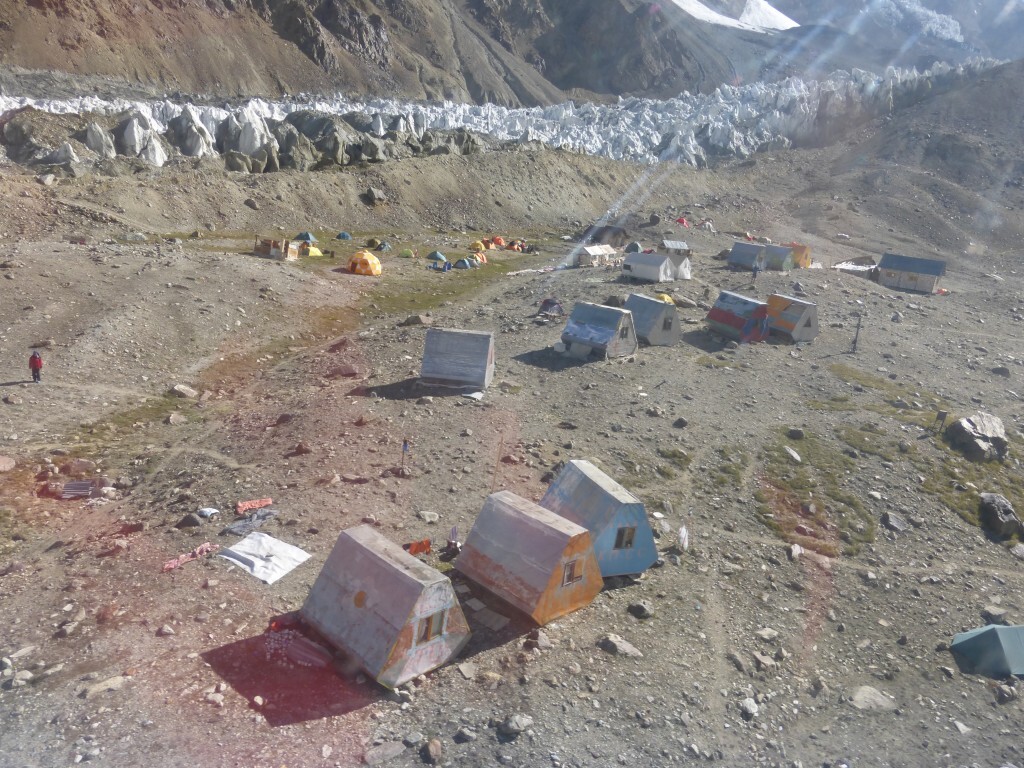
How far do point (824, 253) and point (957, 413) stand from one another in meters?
31.8

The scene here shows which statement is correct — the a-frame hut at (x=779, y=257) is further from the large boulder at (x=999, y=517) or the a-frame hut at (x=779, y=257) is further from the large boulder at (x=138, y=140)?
the large boulder at (x=138, y=140)

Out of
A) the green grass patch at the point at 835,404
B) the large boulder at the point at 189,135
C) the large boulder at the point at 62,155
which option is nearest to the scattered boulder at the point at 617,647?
the green grass patch at the point at 835,404

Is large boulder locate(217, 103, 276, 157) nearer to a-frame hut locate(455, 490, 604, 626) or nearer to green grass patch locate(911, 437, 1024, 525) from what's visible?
green grass patch locate(911, 437, 1024, 525)

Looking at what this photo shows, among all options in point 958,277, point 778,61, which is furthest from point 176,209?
point 778,61

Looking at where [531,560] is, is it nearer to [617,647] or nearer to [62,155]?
[617,647]

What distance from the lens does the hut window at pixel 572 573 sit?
10422 millimetres

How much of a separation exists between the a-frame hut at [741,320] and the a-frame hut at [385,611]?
17.8 meters

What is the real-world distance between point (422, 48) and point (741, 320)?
107783 mm

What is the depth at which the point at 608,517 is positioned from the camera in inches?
452

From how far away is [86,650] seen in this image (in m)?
9.16

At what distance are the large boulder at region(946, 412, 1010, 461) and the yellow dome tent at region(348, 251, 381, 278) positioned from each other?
74.9 ft

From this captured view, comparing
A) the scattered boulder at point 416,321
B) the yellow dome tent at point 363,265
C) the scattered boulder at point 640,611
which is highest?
the scattered boulder at point 640,611

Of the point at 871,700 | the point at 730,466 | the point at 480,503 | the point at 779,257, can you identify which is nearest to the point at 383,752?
the point at 480,503

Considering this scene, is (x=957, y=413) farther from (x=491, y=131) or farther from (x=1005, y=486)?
(x=491, y=131)
